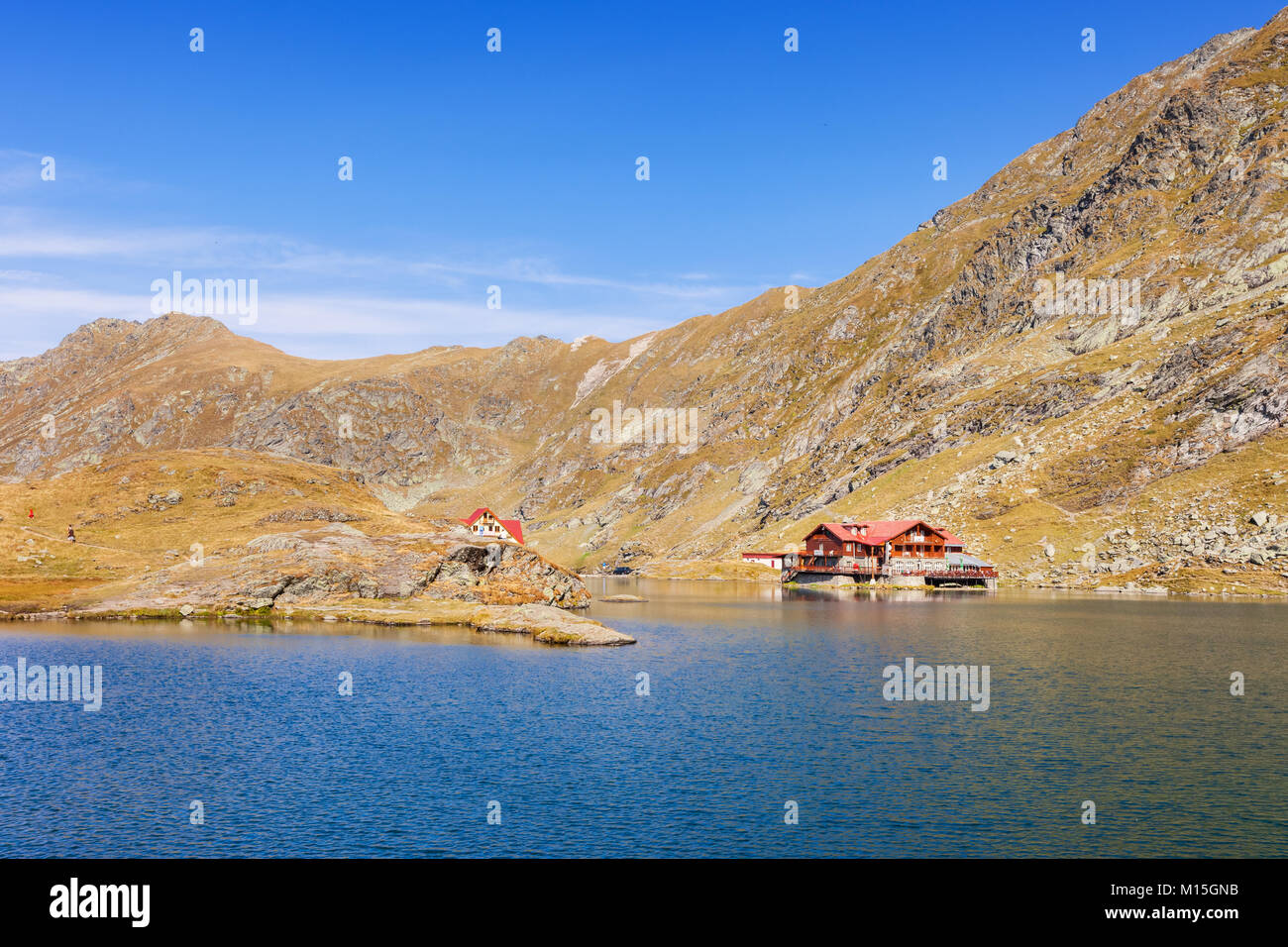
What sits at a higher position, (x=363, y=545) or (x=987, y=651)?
(x=363, y=545)

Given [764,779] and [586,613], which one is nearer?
[764,779]

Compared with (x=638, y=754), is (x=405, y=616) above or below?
above

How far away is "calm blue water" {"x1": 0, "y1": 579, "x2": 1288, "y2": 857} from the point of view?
3681 centimetres

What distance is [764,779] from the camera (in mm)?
44906

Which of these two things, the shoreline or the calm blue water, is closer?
the calm blue water

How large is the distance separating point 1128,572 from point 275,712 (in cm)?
A: 16455

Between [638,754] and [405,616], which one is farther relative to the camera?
[405,616]

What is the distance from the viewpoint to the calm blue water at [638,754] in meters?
36.8

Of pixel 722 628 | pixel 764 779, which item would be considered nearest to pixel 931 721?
pixel 764 779

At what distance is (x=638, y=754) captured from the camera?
49.8 meters
